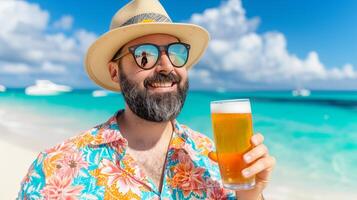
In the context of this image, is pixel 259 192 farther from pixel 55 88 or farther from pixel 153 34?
pixel 55 88

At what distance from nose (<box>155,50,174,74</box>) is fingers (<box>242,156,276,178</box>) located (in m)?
0.96

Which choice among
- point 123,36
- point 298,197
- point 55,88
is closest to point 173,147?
point 123,36

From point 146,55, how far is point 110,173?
81cm

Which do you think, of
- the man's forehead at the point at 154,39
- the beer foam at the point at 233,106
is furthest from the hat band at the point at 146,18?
the beer foam at the point at 233,106

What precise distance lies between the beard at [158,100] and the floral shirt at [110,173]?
0.57ft

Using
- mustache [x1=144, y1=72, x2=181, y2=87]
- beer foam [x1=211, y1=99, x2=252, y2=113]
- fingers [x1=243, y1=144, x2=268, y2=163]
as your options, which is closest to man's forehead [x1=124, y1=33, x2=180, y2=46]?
mustache [x1=144, y1=72, x2=181, y2=87]

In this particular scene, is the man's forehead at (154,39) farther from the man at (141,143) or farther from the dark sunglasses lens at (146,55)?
the dark sunglasses lens at (146,55)

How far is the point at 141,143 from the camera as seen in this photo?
2.71 metres

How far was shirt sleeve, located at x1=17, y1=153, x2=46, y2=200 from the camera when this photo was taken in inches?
86.3

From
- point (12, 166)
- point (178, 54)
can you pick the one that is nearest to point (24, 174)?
point (12, 166)

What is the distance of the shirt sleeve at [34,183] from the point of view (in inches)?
86.3

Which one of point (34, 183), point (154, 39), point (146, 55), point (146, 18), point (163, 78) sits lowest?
point (34, 183)

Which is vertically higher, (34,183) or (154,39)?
(154,39)

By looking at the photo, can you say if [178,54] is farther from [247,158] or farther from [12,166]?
[12,166]
